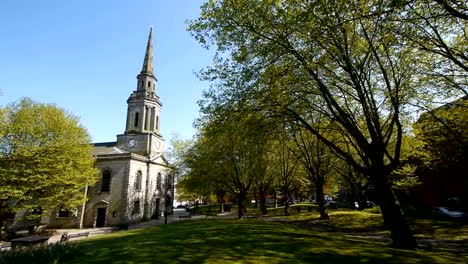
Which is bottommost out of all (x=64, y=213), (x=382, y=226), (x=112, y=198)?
(x=382, y=226)

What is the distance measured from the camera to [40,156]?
1101 inches

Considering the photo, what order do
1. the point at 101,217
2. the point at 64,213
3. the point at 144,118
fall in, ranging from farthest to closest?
the point at 144,118
the point at 101,217
the point at 64,213

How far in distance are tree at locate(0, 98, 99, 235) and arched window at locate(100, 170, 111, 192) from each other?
844 centimetres

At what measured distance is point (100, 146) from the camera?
163ft

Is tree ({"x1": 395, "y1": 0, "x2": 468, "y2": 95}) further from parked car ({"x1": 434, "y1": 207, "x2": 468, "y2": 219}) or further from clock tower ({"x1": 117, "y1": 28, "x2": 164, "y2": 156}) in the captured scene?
clock tower ({"x1": 117, "y1": 28, "x2": 164, "y2": 156})

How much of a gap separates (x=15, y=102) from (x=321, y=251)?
33812 millimetres

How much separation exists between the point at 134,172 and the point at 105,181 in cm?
443

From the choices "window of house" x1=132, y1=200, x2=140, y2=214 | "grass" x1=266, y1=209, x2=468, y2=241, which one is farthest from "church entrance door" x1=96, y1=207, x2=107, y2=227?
"grass" x1=266, y1=209, x2=468, y2=241

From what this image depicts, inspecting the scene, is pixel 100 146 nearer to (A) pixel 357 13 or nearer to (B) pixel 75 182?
(B) pixel 75 182

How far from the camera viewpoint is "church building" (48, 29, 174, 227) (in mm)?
40000

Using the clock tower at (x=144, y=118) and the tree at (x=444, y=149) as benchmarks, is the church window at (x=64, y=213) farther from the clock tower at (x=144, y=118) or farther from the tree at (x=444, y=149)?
the tree at (x=444, y=149)

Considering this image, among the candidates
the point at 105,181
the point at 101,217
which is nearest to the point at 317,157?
the point at 105,181

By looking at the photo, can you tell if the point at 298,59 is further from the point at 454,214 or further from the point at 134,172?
the point at 134,172

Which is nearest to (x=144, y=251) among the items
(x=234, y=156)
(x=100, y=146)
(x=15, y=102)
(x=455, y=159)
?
(x=234, y=156)
